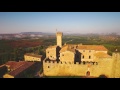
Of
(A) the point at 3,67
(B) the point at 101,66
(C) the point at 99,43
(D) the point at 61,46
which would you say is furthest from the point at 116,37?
(A) the point at 3,67

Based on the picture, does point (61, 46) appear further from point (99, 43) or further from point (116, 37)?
point (116, 37)

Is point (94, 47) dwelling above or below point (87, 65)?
above

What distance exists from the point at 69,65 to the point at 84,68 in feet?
3.53

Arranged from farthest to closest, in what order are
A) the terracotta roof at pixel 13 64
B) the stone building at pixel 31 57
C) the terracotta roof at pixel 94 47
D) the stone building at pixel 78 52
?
the stone building at pixel 31 57 → the terracotta roof at pixel 94 47 → the stone building at pixel 78 52 → the terracotta roof at pixel 13 64

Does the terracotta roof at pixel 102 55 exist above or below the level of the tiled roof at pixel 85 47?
below

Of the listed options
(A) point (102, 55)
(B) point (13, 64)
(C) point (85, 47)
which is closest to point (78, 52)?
(C) point (85, 47)

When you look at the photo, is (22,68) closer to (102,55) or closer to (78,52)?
(78,52)

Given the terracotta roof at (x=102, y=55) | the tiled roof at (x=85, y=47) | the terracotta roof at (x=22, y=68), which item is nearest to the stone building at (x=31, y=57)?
the terracotta roof at (x=22, y=68)

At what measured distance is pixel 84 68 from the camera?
365 inches

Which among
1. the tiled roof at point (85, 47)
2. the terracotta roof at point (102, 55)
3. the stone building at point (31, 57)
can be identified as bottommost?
the stone building at point (31, 57)

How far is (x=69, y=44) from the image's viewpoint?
11.6m

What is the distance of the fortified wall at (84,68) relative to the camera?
29.1 feet

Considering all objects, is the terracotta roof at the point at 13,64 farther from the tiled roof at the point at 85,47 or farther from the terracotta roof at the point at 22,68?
the tiled roof at the point at 85,47
